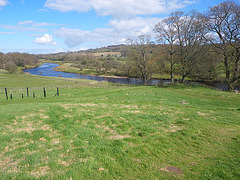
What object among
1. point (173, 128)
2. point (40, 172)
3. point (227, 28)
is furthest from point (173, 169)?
point (227, 28)

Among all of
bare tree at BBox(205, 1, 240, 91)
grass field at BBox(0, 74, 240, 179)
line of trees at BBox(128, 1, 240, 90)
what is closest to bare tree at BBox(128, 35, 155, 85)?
line of trees at BBox(128, 1, 240, 90)

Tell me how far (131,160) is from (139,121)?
14.6 feet

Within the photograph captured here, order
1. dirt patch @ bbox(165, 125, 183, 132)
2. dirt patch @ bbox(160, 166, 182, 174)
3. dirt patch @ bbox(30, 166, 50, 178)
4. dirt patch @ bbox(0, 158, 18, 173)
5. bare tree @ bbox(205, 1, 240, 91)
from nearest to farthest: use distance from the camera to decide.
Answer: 1. dirt patch @ bbox(30, 166, 50, 178)
2. dirt patch @ bbox(0, 158, 18, 173)
3. dirt patch @ bbox(160, 166, 182, 174)
4. dirt patch @ bbox(165, 125, 183, 132)
5. bare tree @ bbox(205, 1, 240, 91)

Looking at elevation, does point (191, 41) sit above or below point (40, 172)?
above

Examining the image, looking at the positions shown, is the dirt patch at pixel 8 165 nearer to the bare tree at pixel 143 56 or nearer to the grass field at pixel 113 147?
the grass field at pixel 113 147

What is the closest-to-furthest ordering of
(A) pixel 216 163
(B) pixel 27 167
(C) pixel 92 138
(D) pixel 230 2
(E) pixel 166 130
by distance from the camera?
(B) pixel 27 167, (A) pixel 216 163, (C) pixel 92 138, (E) pixel 166 130, (D) pixel 230 2

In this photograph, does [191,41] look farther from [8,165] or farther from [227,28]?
[8,165]

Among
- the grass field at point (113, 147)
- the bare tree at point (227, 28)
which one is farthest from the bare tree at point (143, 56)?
the grass field at point (113, 147)

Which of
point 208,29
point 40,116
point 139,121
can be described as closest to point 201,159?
point 139,121

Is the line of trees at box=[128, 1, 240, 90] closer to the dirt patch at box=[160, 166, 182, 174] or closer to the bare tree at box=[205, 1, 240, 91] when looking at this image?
the bare tree at box=[205, 1, 240, 91]

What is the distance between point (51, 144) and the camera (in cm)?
718

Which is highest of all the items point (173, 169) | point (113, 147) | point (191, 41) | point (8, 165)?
point (191, 41)

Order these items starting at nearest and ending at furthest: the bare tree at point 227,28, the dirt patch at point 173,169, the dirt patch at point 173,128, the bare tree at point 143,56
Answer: the dirt patch at point 173,169
the dirt patch at point 173,128
the bare tree at point 227,28
the bare tree at point 143,56

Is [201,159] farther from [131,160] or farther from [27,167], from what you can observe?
[27,167]
